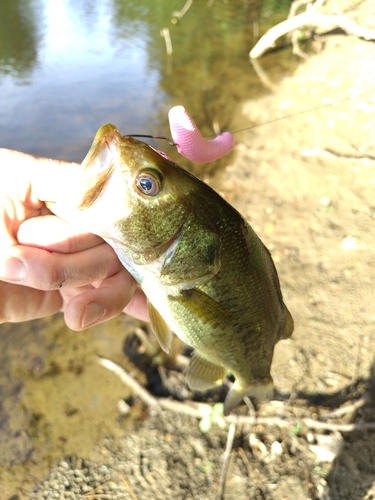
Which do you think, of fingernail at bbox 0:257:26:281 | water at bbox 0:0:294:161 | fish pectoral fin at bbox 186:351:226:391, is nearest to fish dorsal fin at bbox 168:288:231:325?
fish pectoral fin at bbox 186:351:226:391

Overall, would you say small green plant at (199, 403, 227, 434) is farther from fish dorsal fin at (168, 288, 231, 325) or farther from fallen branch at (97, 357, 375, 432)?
fish dorsal fin at (168, 288, 231, 325)

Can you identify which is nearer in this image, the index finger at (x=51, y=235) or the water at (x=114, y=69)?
the index finger at (x=51, y=235)

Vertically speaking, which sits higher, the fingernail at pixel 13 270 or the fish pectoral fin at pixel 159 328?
the fingernail at pixel 13 270

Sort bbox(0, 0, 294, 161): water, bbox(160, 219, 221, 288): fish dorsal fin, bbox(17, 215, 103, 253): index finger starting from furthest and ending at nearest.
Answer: bbox(0, 0, 294, 161): water < bbox(17, 215, 103, 253): index finger < bbox(160, 219, 221, 288): fish dorsal fin

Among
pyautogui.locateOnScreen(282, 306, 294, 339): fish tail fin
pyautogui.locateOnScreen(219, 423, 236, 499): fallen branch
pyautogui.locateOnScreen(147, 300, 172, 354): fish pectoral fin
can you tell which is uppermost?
pyautogui.locateOnScreen(147, 300, 172, 354): fish pectoral fin

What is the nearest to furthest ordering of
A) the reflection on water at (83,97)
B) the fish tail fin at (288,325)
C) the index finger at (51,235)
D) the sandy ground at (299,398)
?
the index finger at (51,235) < the fish tail fin at (288,325) < the sandy ground at (299,398) < the reflection on water at (83,97)

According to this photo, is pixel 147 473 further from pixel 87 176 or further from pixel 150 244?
pixel 87 176

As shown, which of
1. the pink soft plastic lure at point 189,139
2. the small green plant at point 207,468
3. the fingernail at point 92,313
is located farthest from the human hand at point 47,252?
the small green plant at point 207,468

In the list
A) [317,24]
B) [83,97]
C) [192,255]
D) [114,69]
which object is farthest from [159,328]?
[114,69]

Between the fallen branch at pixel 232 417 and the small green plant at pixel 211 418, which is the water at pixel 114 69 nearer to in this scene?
the fallen branch at pixel 232 417
